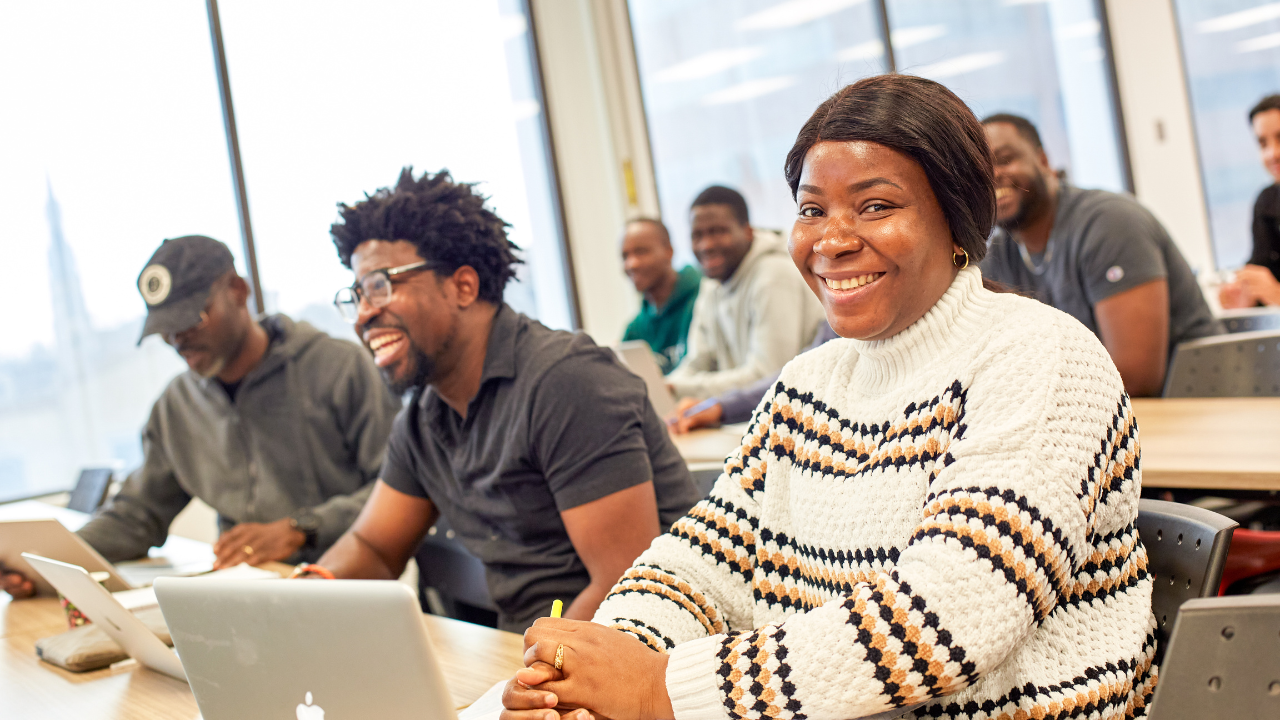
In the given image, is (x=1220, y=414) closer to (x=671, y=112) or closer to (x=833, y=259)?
(x=833, y=259)

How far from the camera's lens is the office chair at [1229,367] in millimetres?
2344

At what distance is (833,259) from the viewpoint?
118 cm

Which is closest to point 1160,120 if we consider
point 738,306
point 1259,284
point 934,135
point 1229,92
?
point 1229,92

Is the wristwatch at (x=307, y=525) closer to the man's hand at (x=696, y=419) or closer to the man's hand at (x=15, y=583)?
the man's hand at (x=15, y=583)

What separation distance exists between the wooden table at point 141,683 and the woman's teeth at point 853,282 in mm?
672

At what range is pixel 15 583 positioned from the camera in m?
2.26

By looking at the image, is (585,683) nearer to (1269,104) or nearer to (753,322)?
(753,322)

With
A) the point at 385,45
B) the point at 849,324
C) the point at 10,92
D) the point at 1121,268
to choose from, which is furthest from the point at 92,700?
the point at 385,45

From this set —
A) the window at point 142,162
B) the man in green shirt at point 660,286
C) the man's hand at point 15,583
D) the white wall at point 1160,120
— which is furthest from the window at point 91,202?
the white wall at point 1160,120

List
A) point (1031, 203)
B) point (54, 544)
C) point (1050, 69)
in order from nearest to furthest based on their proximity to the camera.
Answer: point (54, 544)
point (1031, 203)
point (1050, 69)

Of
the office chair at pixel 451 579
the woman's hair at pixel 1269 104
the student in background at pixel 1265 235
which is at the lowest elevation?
the office chair at pixel 451 579

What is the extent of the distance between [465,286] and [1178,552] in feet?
4.17

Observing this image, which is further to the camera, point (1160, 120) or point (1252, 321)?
point (1160, 120)

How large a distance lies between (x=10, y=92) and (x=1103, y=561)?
4431 millimetres
